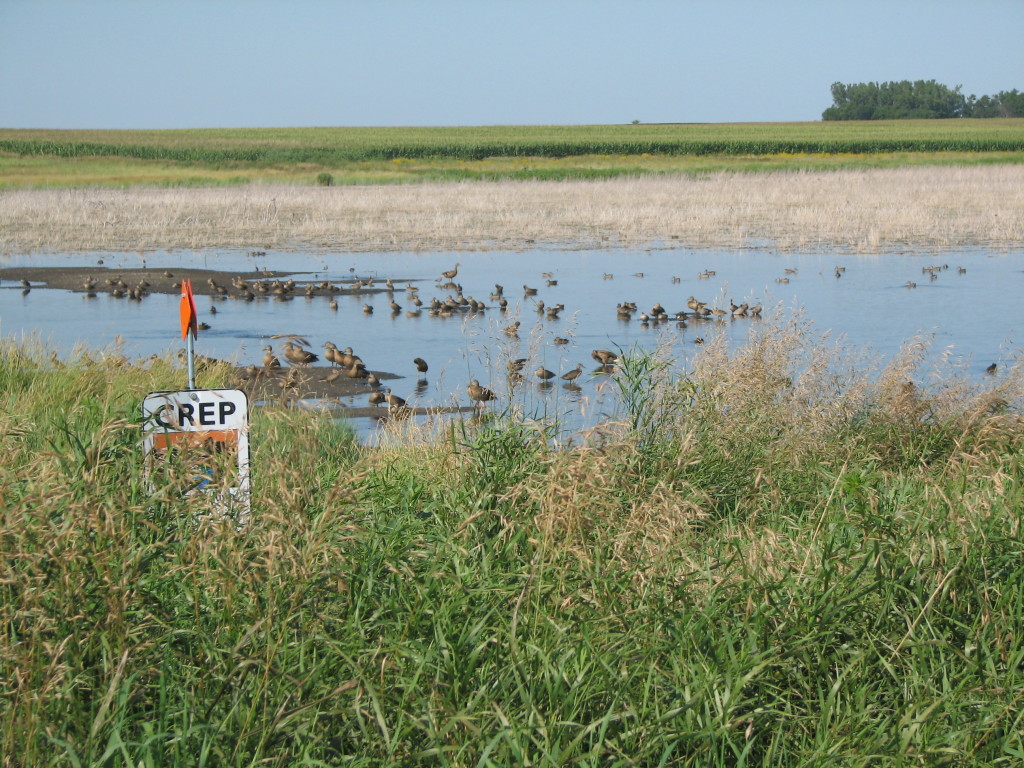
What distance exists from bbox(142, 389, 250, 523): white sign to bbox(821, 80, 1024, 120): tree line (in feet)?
483

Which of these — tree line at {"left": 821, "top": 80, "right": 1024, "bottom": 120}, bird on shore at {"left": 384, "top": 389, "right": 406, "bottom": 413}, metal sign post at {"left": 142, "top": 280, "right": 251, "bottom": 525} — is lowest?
bird on shore at {"left": 384, "top": 389, "right": 406, "bottom": 413}

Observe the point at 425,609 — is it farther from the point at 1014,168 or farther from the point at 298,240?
the point at 1014,168

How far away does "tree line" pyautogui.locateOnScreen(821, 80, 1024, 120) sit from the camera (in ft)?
468

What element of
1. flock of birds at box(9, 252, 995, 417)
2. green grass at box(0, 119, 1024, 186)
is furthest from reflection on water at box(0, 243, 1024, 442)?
green grass at box(0, 119, 1024, 186)

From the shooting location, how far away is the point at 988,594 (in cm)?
450

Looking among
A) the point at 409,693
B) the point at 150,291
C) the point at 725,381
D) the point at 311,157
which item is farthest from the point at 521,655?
the point at 311,157

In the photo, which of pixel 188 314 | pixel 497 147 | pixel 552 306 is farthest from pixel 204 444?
pixel 497 147

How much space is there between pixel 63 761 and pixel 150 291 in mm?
18543

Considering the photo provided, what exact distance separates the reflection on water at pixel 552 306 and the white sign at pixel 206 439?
3.63 m

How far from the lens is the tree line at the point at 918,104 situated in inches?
5615

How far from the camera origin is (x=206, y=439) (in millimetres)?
4828

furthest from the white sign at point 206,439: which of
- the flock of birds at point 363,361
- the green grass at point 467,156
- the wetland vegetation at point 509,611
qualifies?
the green grass at point 467,156

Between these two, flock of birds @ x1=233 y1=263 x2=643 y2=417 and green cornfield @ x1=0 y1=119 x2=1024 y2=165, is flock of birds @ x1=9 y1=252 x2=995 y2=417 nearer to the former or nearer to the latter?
flock of birds @ x1=233 y1=263 x2=643 y2=417

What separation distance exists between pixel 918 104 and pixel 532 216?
422ft
